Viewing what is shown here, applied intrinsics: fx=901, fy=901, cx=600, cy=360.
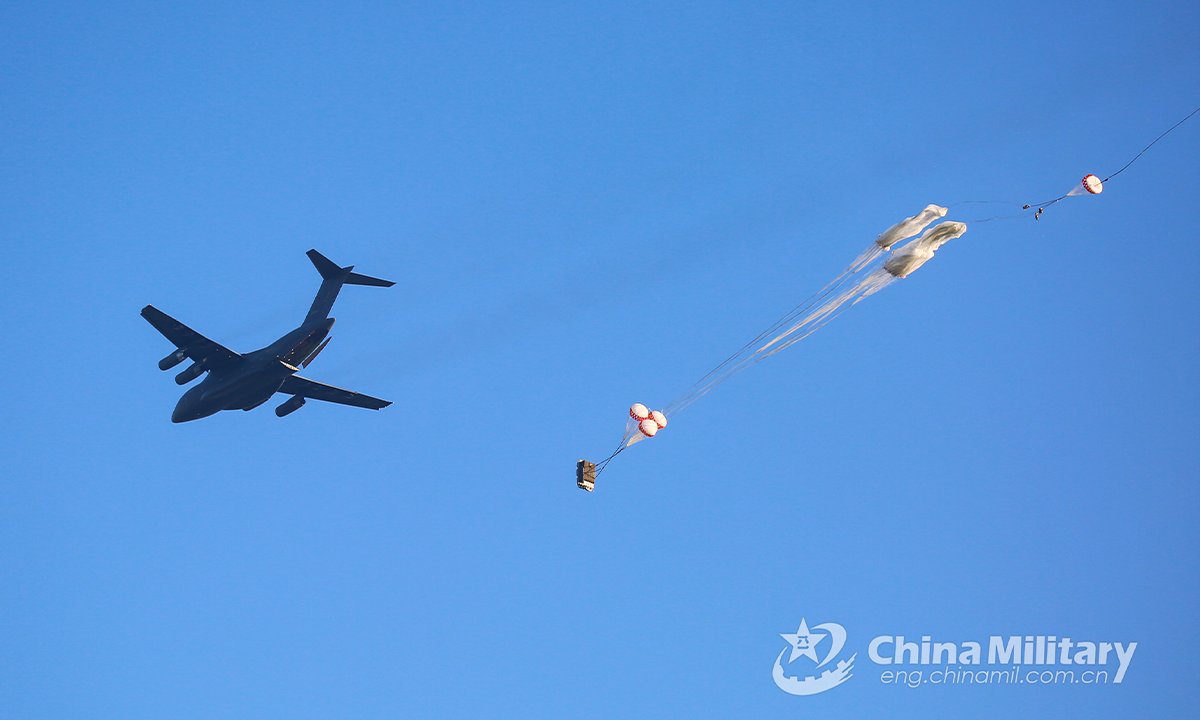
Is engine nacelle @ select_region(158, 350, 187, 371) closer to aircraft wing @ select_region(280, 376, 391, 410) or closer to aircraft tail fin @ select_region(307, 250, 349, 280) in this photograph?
aircraft wing @ select_region(280, 376, 391, 410)

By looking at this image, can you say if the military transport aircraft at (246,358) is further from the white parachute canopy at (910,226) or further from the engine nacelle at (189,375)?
the white parachute canopy at (910,226)

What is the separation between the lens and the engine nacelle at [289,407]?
37719 millimetres

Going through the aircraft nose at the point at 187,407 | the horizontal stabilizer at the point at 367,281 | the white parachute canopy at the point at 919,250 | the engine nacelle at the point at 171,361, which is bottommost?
the white parachute canopy at the point at 919,250

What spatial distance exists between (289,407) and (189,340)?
5133 mm

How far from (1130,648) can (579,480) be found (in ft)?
69.4

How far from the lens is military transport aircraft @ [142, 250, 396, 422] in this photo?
3381 cm

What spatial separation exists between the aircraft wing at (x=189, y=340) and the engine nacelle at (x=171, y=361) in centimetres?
30

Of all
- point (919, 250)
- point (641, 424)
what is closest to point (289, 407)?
point (641, 424)

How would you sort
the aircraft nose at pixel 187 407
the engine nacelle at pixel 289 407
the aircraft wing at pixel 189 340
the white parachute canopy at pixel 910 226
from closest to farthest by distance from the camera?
the white parachute canopy at pixel 910 226
the aircraft wing at pixel 189 340
the aircraft nose at pixel 187 407
the engine nacelle at pixel 289 407

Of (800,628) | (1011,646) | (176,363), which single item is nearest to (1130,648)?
(1011,646)

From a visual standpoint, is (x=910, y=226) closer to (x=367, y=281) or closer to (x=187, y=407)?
(x=367, y=281)

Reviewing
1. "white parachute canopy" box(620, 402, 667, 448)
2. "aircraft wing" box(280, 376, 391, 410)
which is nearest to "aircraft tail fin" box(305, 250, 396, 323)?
"aircraft wing" box(280, 376, 391, 410)

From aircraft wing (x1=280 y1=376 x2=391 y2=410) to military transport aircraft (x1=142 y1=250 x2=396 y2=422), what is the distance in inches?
22.2

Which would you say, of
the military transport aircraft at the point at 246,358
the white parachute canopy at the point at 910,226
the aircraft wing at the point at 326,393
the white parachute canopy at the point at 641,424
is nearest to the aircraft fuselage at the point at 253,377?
the military transport aircraft at the point at 246,358
